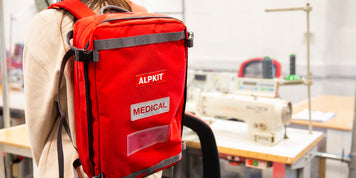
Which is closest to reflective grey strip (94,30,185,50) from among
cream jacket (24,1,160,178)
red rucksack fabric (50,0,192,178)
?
red rucksack fabric (50,0,192,178)

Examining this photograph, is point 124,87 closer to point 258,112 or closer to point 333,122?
point 258,112

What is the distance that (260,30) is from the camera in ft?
15.1

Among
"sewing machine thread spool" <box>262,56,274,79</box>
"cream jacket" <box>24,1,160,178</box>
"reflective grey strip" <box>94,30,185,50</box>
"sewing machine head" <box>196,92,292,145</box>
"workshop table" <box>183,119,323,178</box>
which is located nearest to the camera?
"reflective grey strip" <box>94,30,185,50</box>

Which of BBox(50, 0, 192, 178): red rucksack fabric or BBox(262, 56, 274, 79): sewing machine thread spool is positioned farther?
BBox(262, 56, 274, 79): sewing machine thread spool

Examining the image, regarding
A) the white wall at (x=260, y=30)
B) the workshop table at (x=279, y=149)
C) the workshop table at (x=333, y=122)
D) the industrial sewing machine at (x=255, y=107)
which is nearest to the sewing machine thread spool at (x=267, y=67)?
the industrial sewing machine at (x=255, y=107)

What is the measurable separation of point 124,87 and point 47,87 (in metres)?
0.26

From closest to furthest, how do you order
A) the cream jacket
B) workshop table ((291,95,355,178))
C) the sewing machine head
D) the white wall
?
the cream jacket, the sewing machine head, workshop table ((291,95,355,178)), the white wall

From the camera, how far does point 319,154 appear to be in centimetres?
256

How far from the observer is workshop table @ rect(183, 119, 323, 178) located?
6.41 ft

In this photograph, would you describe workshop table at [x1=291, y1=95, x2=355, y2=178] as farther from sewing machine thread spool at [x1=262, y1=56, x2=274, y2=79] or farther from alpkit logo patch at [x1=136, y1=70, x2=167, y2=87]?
alpkit logo patch at [x1=136, y1=70, x2=167, y2=87]

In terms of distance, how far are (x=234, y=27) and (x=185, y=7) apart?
779 mm

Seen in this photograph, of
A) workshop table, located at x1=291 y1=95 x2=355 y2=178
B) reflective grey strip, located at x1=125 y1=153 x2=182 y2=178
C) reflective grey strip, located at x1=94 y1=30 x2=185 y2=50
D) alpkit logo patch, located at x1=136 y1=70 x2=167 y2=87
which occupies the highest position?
reflective grey strip, located at x1=94 y1=30 x2=185 y2=50

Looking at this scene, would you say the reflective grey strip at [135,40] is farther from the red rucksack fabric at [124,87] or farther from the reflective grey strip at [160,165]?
the reflective grey strip at [160,165]

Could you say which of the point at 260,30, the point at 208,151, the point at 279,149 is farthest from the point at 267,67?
the point at 260,30
